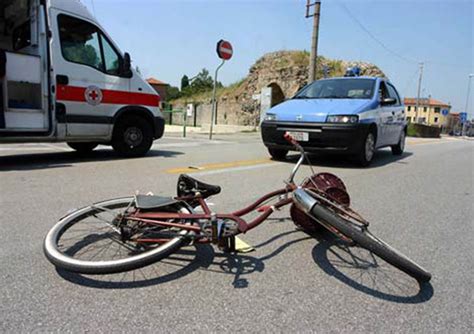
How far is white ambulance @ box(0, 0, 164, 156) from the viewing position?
5902 millimetres

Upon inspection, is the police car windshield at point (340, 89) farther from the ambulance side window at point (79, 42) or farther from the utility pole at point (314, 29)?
the utility pole at point (314, 29)

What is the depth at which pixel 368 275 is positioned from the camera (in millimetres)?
2445

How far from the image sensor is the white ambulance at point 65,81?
5902 millimetres

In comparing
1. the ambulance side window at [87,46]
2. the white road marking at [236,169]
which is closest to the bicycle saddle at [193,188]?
the white road marking at [236,169]

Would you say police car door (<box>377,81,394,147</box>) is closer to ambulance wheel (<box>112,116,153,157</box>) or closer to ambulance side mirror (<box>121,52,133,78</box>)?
ambulance wheel (<box>112,116,153,157</box>)

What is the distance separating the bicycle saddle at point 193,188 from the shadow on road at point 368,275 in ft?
2.89

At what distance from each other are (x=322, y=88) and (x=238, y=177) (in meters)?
3.34

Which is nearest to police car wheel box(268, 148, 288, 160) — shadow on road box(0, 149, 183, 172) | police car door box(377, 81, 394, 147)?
police car door box(377, 81, 394, 147)

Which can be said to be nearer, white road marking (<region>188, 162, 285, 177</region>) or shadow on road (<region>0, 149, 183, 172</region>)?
white road marking (<region>188, 162, 285, 177</region>)

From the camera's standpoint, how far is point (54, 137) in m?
6.27

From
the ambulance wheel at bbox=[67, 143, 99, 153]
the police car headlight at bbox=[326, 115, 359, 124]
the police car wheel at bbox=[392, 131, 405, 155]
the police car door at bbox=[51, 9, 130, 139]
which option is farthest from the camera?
the police car wheel at bbox=[392, 131, 405, 155]

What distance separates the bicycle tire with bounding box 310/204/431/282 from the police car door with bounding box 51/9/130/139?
539cm

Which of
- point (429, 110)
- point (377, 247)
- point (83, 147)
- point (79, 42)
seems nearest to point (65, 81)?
point (79, 42)

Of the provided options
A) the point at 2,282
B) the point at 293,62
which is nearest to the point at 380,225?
the point at 2,282
